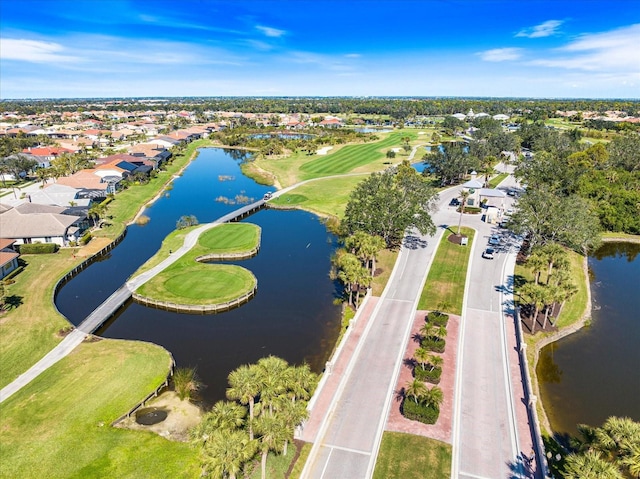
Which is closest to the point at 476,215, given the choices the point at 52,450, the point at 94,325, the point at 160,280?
the point at 160,280

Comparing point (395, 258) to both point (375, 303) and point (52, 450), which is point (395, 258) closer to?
point (375, 303)

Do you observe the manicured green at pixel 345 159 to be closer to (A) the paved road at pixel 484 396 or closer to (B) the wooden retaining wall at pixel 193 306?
(B) the wooden retaining wall at pixel 193 306

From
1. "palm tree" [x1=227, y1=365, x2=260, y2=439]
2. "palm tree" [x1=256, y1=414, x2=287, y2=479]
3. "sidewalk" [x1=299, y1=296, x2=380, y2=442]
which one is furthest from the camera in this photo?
"sidewalk" [x1=299, y1=296, x2=380, y2=442]

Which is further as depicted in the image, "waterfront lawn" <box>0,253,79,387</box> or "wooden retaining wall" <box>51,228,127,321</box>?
"wooden retaining wall" <box>51,228,127,321</box>

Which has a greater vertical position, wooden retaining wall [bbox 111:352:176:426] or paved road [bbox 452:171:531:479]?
paved road [bbox 452:171:531:479]

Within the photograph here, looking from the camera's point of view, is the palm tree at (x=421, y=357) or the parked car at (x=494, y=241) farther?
the parked car at (x=494, y=241)

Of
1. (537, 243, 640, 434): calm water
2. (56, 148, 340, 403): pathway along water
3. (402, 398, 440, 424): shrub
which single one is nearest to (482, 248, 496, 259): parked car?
(537, 243, 640, 434): calm water

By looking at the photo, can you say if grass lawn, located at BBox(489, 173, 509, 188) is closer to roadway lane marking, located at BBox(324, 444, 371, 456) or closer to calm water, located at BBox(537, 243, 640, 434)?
calm water, located at BBox(537, 243, 640, 434)

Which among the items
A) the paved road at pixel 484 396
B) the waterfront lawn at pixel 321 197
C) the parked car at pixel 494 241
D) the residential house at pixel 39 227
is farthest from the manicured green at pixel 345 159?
the paved road at pixel 484 396

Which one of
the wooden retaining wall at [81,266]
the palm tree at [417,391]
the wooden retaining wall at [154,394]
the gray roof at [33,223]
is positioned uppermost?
the gray roof at [33,223]
